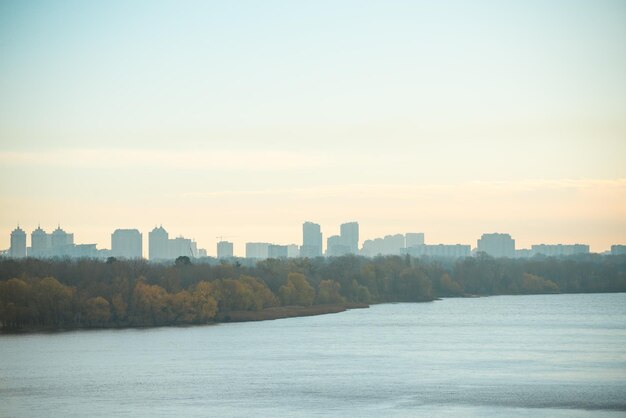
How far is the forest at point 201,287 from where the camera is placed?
225 feet

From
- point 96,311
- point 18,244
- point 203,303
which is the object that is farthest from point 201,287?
point 18,244

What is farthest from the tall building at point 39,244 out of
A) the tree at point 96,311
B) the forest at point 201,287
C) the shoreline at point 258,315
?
the tree at point 96,311

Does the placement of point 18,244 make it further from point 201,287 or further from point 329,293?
point 201,287

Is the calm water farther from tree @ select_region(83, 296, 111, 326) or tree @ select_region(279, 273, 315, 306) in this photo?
tree @ select_region(279, 273, 315, 306)

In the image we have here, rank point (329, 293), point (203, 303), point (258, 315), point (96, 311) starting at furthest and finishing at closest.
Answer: point (329, 293)
point (258, 315)
point (203, 303)
point (96, 311)

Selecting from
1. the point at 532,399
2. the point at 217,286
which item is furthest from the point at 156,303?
the point at 532,399

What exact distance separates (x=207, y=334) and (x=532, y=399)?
31.1 metres

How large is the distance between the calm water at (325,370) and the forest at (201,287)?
4.52m

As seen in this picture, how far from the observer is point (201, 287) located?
75062 mm

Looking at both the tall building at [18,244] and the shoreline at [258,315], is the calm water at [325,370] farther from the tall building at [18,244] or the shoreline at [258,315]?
the tall building at [18,244]

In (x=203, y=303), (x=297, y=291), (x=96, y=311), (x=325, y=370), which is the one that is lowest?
(x=325, y=370)

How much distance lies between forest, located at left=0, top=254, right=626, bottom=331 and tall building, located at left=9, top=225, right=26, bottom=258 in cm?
7616

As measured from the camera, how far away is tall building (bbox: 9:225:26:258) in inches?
6907

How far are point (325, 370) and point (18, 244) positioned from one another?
144151 mm
